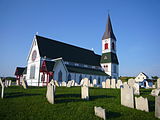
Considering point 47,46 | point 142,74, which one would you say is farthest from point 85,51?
point 142,74

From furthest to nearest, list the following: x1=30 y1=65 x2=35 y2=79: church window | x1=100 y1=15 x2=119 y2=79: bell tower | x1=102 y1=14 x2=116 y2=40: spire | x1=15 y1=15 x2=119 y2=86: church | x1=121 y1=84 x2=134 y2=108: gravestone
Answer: x1=102 y1=14 x2=116 y2=40: spire
x1=100 y1=15 x2=119 y2=79: bell tower
x1=30 y1=65 x2=35 y2=79: church window
x1=15 y1=15 x2=119 y2=86: church
x1=121 y1=84 x2=134 y2=108: gravestone

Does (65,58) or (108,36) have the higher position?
(108,36)

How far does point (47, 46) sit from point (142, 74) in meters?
40.8

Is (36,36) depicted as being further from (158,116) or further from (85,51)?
(158,116)

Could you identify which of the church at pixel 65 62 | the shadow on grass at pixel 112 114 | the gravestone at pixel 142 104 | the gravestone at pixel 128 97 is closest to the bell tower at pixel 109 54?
the church at pixel 65 62

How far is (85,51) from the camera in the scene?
49.9 meters

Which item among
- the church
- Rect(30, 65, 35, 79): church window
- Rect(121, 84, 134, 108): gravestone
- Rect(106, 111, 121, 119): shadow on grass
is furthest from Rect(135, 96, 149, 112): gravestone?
Rect(30, 65, 35, 79): church window

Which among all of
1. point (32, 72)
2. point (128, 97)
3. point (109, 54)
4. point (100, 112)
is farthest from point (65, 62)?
point (100, 112)

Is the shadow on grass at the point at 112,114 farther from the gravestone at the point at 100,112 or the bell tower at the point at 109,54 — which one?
the bell tower at the point at 109,54

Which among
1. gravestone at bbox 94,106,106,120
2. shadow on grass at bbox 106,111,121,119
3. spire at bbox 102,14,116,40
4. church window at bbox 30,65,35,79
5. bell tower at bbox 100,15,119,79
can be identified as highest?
spire at bbox 102,14,116,40

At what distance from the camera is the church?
32688mm

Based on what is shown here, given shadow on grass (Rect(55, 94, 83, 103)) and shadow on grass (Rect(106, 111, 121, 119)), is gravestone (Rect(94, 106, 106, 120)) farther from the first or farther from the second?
shadow on grass (Rect(55, 94, 83, 103))

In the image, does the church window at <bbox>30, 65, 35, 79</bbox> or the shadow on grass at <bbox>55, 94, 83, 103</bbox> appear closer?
the shadow on grass at <bbox>55, 94, 83, 103</bbox>

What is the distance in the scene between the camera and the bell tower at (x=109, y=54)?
48.0 m
